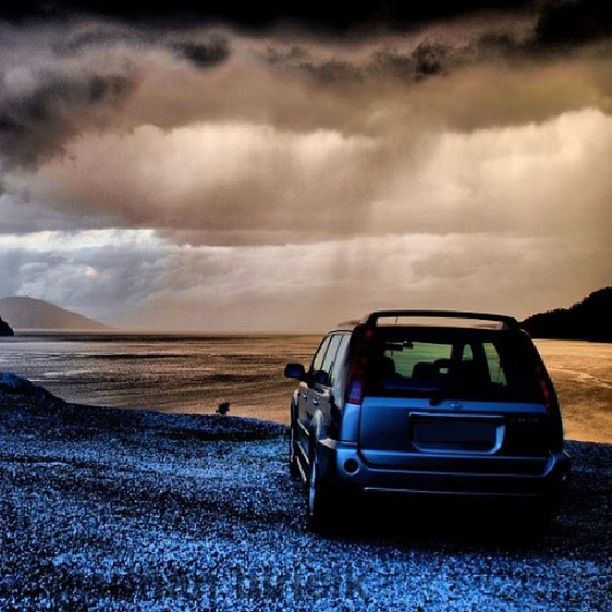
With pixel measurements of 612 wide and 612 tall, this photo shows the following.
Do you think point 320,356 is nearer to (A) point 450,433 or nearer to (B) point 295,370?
(B) point 295,370

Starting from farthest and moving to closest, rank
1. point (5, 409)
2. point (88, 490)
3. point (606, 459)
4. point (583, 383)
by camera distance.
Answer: point (583, 383)
point (5, 409)
point (606, 459)
point (88, 490)

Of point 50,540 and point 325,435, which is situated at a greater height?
point 325,435

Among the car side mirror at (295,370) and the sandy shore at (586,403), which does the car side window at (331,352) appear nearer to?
the car side mirror at (295,370)

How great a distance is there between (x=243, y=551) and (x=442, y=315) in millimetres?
2505

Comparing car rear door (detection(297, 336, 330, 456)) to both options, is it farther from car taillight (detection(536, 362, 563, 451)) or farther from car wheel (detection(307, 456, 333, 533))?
car taillight (detection(536, 362, 563, 451))

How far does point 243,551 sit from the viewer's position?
6.12 meters

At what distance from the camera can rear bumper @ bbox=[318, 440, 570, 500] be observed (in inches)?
238

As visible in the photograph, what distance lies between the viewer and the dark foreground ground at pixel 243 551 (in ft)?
16.5

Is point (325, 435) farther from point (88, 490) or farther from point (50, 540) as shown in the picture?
point (88, 490)

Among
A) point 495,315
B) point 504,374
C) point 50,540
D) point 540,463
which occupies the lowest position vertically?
point 50,540

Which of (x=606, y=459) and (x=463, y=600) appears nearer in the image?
(x=463, y=600)

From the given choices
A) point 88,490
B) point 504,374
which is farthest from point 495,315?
point 88,490

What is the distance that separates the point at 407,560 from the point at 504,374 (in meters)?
1.76

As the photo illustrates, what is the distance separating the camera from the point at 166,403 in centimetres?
3694
